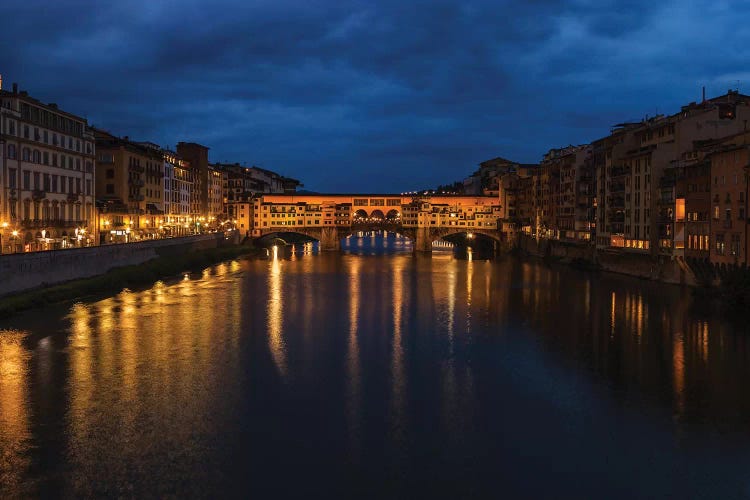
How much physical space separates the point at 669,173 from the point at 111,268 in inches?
1307

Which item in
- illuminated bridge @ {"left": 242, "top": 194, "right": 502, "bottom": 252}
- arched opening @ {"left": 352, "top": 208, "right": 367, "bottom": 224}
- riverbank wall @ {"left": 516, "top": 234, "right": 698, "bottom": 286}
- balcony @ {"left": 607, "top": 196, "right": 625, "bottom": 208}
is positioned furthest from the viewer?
arched opening @ {"left": 352, "top": 208, "right": 367, "bottom": 224}

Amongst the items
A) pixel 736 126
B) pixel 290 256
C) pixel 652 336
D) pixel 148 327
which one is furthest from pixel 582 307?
pixel 290 256

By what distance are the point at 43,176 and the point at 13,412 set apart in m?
29.6

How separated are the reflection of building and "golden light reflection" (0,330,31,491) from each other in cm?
1754

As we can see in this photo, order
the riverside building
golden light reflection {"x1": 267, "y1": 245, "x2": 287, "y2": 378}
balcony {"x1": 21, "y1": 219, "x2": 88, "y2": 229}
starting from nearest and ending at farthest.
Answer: golden light reflection {"x1": 267, "y1": 245, "x2": 287, "y2": 378} < balcony {"x1": 21, "y1": 219, "x2": 88, "y2": 229} < the riverside building

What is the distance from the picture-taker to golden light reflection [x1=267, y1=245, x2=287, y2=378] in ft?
70.3

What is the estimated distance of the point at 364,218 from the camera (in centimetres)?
9038

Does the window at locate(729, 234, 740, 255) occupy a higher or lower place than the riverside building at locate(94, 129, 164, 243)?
lower

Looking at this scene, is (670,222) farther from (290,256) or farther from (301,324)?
(290,256)

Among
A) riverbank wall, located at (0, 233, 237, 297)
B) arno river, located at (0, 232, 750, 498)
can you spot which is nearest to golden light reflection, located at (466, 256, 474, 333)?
arno river, located at (0, 232, 750, 498)

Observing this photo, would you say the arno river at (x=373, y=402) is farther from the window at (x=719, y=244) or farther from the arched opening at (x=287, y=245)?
the arched opening at (x=287, y=245)

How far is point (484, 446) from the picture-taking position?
1405 cm

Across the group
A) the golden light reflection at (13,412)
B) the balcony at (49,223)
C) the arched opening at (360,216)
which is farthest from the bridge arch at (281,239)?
the golden light reflection at (13,412)

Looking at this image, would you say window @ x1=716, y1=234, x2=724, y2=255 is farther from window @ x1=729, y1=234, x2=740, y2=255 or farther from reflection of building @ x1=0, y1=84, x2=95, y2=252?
reflection of building @ x1=0, y1=84, x2=95, y2=252
